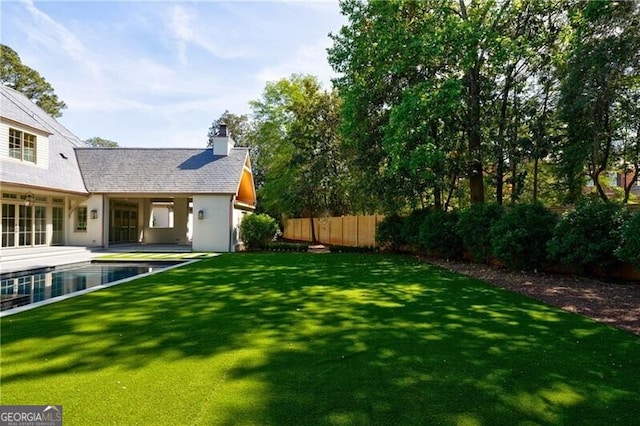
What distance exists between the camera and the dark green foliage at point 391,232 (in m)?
18.5

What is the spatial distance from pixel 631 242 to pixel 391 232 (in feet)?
36.0

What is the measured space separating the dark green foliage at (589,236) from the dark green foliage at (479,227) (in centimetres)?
242

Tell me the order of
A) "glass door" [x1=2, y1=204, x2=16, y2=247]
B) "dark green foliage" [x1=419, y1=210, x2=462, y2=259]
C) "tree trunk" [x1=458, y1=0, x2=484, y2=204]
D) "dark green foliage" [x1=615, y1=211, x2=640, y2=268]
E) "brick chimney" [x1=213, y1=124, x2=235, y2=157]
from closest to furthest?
"dark green foliage" [x1=615, y1=211, x2=640, y2=268] → "glass door" [x1=2, y1=204, x2=16, y2=247] → "tree trunk" [x1=458, y1=0, x2=484, y2=204] → "dark green foliage" [x1=419, y1=210, x2=462, y2=259] → "brick chimney" [x1=213, y1=124, x2=235, y2=157]

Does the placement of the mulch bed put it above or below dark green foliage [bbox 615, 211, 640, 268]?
below

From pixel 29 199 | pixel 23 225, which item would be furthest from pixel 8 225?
pixel 29 199

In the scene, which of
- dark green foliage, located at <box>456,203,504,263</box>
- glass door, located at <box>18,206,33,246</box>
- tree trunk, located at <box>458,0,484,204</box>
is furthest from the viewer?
glass door, located at <box>18,206,33,246</box>

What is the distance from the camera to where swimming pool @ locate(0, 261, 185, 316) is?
727 centimetres

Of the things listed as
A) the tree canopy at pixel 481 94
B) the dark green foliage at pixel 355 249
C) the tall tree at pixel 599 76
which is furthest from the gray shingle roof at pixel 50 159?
the tall tree at pixel 599 76

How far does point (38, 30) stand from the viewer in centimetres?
909

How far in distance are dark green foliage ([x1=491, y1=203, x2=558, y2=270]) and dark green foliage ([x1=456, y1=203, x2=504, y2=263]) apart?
83 centimetres

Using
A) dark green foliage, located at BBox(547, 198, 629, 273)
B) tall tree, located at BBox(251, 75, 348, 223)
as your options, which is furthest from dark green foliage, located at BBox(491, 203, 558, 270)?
tall tree, located at BBox(251, 75, 348, 223)

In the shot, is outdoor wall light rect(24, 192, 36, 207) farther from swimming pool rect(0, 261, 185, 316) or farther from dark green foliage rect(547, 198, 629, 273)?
dark green foliage rect(547, 198, 629, 273)

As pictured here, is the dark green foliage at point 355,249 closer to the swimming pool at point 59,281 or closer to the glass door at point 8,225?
the swimming pool at point 59,281

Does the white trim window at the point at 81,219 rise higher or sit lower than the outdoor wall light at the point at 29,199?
lower
